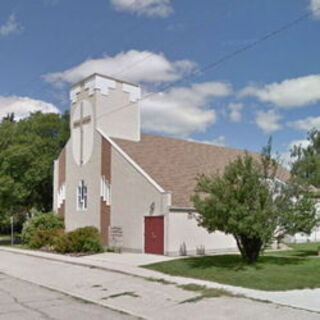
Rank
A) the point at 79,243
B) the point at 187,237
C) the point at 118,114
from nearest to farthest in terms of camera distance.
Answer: the point at 187,237
the point at 79,243
the point at 118,114

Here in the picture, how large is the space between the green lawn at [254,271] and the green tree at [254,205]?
1.09 meters

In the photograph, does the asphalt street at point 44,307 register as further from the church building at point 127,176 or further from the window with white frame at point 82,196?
the window with white frame at point 82,196

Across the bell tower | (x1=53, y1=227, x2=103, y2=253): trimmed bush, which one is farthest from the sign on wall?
the bell tower

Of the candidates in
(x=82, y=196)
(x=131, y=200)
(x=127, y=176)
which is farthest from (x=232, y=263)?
(x=82, y=196)

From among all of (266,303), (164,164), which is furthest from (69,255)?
(266,303)

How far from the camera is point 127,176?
27.2 m

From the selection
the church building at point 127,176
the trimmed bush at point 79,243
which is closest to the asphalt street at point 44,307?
the church building at point 127,176

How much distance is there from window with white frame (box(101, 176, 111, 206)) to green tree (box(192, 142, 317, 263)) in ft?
38.0

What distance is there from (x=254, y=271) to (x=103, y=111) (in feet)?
57.9

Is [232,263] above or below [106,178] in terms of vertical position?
below

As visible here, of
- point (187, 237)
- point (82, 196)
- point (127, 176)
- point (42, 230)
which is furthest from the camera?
point (82, 196)

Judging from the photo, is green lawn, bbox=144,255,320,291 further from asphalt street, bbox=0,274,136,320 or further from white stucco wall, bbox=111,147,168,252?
white stucco wall, bbox=111,147,168,252

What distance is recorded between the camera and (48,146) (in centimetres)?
4609

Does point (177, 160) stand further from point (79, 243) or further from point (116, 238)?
point (79, 243)
